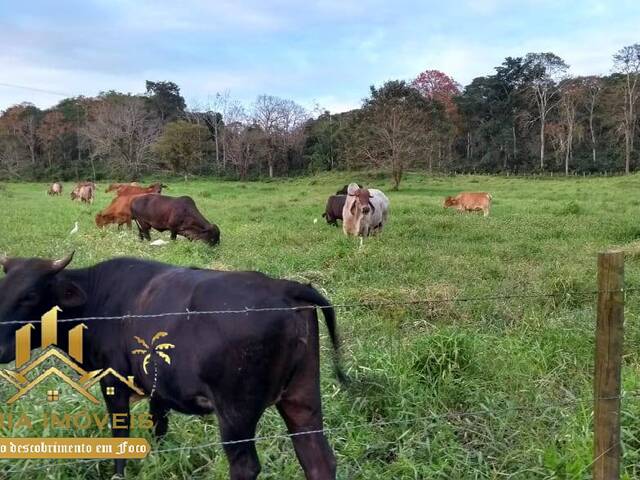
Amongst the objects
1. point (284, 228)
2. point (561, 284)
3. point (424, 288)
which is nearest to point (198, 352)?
point (424, 288)

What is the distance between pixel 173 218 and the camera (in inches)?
472

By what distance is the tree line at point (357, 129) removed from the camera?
4194 cm

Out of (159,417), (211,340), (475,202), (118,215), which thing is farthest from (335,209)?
(211,340)

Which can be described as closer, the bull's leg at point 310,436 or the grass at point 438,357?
the bull's leg at point 310,436

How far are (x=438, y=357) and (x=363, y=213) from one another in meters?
8.14

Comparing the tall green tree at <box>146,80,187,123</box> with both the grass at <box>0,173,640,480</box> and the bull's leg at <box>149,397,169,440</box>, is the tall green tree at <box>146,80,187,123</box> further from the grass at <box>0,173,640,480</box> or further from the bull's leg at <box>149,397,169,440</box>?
the bull's leg at <box>149,397,169,440</box>

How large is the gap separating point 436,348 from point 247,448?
2.02 metres

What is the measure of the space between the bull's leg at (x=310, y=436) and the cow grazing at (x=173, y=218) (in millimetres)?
8558

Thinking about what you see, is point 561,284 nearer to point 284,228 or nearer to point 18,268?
point 18,268

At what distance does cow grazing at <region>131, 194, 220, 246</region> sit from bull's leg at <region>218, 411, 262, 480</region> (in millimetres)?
8655

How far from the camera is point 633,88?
39.8 metres

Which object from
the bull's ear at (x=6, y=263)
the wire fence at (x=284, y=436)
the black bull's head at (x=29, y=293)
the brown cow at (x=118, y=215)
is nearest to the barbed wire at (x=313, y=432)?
the wire fence at (x=284, y=436)

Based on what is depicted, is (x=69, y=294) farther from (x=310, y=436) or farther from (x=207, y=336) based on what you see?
(x=310, y=436)

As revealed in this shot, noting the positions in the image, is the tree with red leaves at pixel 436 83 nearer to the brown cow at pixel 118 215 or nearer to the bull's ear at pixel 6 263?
the brown cow at pixel 118 215
